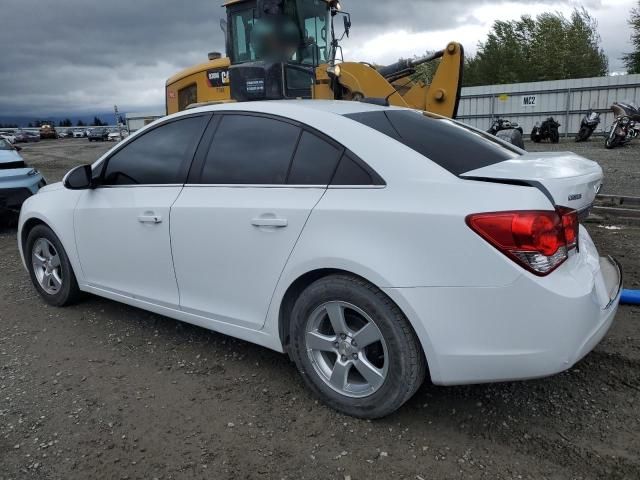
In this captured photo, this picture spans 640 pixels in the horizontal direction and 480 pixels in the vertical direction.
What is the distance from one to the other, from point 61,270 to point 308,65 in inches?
236

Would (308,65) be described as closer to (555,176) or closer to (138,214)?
(138,214)

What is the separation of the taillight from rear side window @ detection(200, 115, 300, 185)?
114cm

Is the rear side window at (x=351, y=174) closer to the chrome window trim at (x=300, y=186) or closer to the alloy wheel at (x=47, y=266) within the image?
the chrome window trim at (x=300, y=186)

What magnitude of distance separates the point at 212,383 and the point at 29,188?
619 cm

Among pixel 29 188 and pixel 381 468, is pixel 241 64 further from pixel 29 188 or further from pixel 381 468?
pixel 381 468

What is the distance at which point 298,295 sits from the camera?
291 centimetres

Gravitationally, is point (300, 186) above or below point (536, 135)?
above

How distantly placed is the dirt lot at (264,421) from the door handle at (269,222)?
3.22 feet

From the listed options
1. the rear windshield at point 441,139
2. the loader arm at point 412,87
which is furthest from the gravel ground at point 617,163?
the rear windshield at point 441,139

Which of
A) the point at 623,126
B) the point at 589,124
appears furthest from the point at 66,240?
the point at 589,124

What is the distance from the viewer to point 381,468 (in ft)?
7.98

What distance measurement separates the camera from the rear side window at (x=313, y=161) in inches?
111

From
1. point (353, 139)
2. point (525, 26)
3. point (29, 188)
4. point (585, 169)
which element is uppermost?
point (525, 26)

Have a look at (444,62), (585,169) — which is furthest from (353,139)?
(444,62)
